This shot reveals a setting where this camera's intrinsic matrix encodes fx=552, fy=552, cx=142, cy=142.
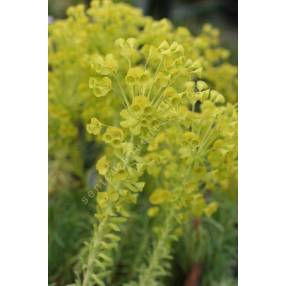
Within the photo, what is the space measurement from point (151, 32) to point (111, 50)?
0.08 meters

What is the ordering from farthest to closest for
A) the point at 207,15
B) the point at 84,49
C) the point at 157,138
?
the point at 207,15 → the point at 84,49 → the point at 157,138

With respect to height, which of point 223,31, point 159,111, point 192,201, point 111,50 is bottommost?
point 192,201

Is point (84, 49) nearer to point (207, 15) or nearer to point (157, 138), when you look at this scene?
point (157, 138)

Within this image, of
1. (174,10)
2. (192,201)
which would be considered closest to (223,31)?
(174,10)

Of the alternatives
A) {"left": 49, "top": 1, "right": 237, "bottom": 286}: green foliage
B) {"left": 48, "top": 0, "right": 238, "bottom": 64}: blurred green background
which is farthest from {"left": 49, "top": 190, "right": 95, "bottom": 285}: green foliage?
{"left": 48, "top": 0, "right": 238, "bottom": 64}: blurred green background

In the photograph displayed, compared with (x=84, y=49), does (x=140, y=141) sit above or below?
below

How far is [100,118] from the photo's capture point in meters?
0.86

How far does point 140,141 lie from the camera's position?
60 cm

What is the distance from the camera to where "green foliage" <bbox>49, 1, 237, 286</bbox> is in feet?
1.92

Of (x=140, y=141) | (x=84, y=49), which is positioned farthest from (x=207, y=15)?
(x=140, y=141)

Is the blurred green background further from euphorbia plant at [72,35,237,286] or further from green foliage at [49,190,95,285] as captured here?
euphorbia plant at [72,35,237,286]

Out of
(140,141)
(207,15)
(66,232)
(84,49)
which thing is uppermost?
(207,15)

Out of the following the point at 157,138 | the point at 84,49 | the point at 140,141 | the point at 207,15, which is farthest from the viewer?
the point at 207,15
